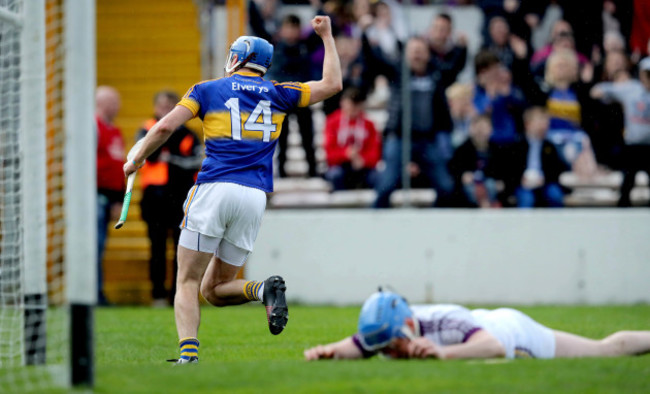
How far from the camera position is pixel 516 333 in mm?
6281

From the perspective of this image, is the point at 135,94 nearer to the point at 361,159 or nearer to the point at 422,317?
the point at 361,159

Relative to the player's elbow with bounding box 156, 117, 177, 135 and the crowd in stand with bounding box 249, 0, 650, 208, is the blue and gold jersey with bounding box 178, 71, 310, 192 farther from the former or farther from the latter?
the crowd in stand with bounding box 249, 0, 650, 208

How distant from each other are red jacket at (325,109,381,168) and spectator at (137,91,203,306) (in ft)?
5.57

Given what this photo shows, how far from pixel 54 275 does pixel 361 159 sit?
4578 millimetres

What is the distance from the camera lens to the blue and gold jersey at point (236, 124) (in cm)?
742

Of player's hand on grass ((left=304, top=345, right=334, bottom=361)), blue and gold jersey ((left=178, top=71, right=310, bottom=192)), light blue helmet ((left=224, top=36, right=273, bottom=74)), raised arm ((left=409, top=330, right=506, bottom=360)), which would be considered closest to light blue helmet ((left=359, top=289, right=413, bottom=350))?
raised arm ((left=409, top=330, right=506, bottom=360))

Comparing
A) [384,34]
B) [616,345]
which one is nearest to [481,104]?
[384,34]

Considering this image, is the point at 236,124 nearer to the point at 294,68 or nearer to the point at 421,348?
the point at 421,348

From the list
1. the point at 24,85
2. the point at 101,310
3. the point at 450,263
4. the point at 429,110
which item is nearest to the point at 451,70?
the point at 429,110

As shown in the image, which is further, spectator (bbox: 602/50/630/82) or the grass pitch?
spectator (bbox: 602/50/630/82)

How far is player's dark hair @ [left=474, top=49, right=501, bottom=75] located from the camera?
14288mm

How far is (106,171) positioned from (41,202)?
716 centimetres

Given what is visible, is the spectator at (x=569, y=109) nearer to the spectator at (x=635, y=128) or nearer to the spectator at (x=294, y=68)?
the spectator at (x=635, y=128)

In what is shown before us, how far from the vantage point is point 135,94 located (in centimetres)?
1709
